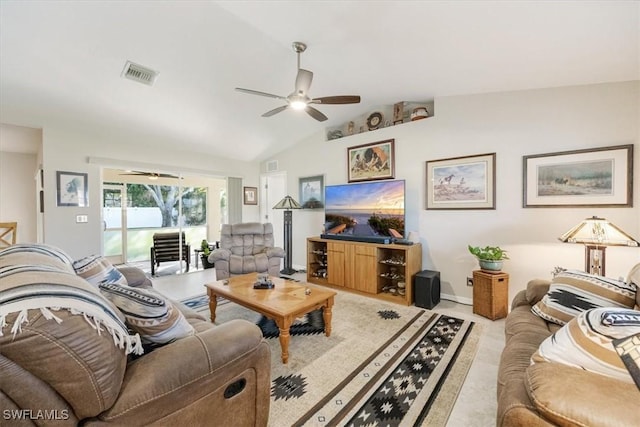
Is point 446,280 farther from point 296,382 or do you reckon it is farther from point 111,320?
point 111,320

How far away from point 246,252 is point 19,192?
15.9 ft

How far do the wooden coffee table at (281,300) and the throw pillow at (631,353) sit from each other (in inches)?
68.8

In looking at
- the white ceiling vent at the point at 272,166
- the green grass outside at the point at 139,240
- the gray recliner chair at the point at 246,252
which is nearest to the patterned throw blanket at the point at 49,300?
the gray recliner chair at the point at 246,252

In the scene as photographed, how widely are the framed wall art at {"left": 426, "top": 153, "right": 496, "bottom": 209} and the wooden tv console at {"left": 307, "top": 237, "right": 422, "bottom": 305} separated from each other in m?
0.73

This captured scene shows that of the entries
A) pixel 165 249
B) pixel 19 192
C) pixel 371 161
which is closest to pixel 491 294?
pixel 371 161

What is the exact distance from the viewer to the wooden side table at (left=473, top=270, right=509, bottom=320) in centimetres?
282

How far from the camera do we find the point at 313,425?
1.51 m

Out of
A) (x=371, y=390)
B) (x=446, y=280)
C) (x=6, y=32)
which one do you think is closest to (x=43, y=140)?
(x=6, y=32)

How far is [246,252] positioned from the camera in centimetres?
424

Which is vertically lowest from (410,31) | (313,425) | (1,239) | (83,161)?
(313,425)

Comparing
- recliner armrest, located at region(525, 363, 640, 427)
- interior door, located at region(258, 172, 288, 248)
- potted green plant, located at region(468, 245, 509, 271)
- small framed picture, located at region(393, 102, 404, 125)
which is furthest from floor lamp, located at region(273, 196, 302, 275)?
recliner armrest, located at region(525, 363, 640, 427)

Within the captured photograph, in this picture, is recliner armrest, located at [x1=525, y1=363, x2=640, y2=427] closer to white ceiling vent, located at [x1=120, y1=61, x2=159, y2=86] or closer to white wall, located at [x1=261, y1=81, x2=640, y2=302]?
white wall, located at [x1=261, y1=81, x2=640, y2=302]

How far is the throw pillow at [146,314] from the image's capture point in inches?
45.6

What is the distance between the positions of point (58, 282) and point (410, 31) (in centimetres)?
277
